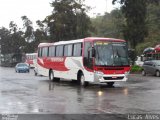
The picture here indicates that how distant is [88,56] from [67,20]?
185 feet

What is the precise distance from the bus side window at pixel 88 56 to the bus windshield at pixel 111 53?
1.32ft

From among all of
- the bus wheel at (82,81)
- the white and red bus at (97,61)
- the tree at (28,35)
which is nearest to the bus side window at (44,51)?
the white and red bus at (97,61)

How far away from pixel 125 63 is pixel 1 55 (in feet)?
390

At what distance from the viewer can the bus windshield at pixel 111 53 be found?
25281mm

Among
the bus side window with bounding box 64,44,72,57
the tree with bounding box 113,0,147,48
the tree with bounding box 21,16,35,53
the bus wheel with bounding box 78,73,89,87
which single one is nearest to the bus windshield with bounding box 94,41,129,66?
the bus wheel with bounding box 78,73,89,87

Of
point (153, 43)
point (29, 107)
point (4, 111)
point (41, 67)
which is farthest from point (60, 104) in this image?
point (153, 43)

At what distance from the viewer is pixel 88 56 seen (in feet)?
84.9

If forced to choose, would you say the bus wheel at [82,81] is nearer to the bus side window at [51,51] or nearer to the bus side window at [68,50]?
the bus side window at [68,50]

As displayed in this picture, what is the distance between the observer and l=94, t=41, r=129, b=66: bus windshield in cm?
2528

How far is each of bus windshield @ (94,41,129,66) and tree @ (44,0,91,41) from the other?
5410cm

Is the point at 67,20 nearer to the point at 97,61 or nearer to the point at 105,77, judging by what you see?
the point at 97,61

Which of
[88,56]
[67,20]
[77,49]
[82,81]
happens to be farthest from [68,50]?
[67,20]

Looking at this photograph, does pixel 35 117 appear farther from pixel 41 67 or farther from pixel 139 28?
pixel 139 28

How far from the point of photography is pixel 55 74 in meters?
32.3
